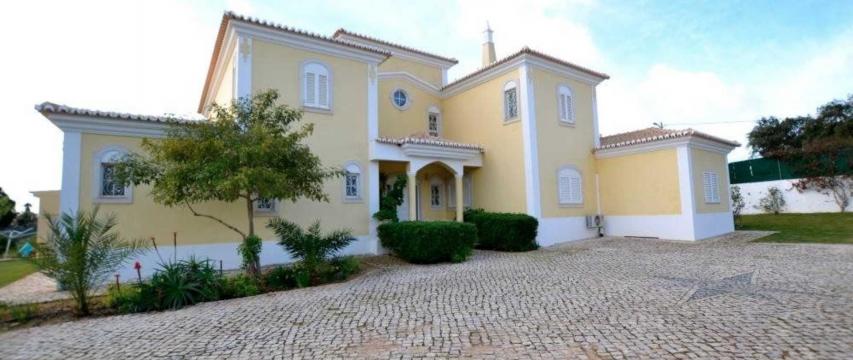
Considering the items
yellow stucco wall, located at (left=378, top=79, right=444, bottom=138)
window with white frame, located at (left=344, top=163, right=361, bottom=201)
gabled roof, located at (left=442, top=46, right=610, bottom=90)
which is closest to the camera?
window with white frame, located at (left=344, top=163, right=361, bottom=201)

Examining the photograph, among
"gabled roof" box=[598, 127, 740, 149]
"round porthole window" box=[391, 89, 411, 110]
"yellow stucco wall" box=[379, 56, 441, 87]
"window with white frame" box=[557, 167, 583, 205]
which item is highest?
→ "yellow stucco wall" box=[379, 56, 441, 87]

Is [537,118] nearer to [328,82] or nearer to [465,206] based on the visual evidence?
[465,206]

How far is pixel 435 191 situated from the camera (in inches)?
701

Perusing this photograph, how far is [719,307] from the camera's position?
5.95 metres

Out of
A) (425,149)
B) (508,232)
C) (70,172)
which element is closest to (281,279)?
(70,172)

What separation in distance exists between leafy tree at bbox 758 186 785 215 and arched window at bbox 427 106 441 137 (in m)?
18.5

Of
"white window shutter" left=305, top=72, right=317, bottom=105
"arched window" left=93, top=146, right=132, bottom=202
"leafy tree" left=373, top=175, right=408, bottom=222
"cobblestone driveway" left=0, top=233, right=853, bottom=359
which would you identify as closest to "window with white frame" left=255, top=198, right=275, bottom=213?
"arched window" left=93, top=146, right=132, bottom=202

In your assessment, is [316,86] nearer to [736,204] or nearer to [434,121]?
[434,121]

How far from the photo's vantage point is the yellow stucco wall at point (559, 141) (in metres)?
15.6

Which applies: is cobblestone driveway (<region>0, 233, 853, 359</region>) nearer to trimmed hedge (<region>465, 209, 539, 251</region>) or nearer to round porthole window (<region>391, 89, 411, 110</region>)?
trimmed hedge (<region>465, 209, 539, 251</region>)

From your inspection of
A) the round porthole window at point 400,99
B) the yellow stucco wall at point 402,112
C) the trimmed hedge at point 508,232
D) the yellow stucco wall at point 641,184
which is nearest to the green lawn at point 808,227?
the yellow stucco wall at point 641,184

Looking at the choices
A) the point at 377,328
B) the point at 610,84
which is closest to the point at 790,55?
the point at 610,84

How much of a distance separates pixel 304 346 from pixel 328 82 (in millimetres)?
9949

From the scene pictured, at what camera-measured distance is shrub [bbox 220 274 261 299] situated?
7.93 meters
